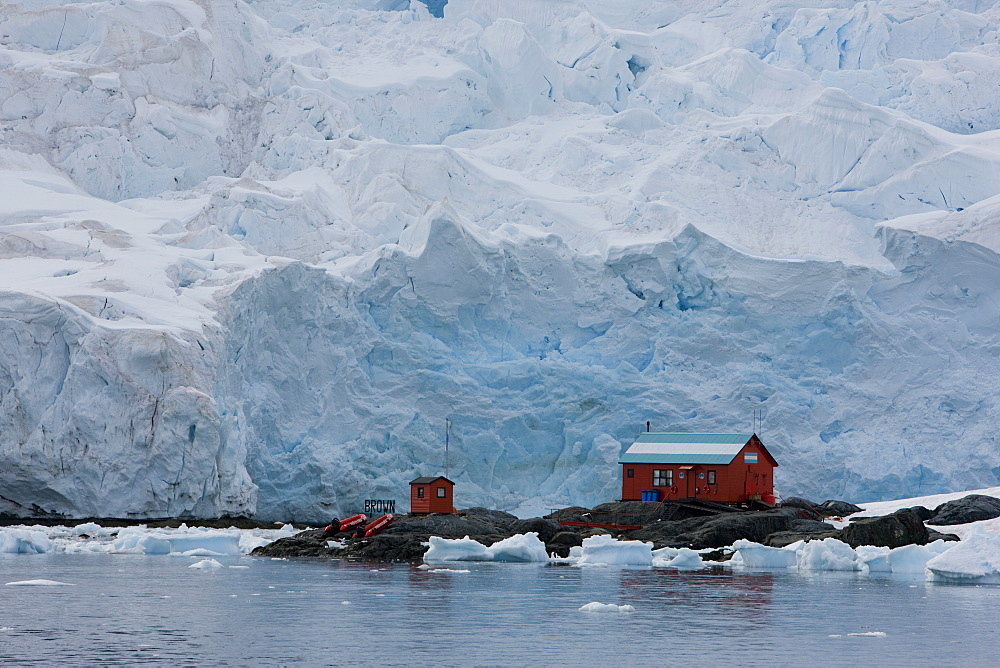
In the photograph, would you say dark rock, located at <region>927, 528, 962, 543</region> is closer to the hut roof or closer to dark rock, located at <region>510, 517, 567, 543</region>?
the hut roof

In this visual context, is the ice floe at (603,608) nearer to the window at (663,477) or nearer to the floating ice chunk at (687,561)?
the floating ice chunk at (687,561)

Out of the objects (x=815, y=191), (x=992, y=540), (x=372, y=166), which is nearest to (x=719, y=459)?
(x=992, y=540)

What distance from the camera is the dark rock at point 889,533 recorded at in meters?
23.2

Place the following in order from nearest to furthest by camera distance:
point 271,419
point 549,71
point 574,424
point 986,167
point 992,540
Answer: point 992,540, point 271,419, point 574,424, point 986,167, point 549,71

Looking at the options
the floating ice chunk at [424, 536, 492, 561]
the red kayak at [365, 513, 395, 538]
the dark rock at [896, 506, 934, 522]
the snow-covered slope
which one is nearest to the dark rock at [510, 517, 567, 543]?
the floating ice chunk at [424, 536, 492, 561]

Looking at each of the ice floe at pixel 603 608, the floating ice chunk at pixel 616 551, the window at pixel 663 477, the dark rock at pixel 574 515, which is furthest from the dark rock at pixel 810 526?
A: the ice floe at pixel 603 608

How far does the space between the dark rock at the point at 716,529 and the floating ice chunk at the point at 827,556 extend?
269 centimetres

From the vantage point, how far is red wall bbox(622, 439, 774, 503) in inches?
1154

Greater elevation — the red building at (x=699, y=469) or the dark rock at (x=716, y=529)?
the red building at (x=699, y=469)

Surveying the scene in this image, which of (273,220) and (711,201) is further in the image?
(711,201)

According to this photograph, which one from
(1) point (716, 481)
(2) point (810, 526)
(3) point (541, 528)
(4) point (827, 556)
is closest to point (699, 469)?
(1) point (716, 481)

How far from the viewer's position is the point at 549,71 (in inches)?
1816

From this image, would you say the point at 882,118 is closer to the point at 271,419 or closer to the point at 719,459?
the point at 719,459

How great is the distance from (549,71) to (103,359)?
905 inches
